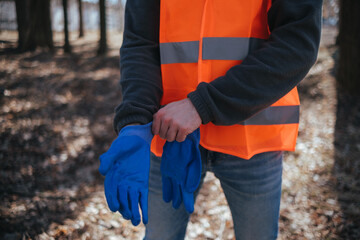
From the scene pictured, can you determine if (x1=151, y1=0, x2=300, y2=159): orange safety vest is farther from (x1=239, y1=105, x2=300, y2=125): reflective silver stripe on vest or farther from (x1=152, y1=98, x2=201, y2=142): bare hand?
(x1=152, y1=98, x2=201, y2=142): bare hand

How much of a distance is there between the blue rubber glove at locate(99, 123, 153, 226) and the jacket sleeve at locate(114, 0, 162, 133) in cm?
15

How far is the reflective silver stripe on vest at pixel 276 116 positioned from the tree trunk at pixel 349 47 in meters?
5.26

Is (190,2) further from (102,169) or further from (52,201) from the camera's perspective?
(52,201)

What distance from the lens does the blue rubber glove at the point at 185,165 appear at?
1146mm

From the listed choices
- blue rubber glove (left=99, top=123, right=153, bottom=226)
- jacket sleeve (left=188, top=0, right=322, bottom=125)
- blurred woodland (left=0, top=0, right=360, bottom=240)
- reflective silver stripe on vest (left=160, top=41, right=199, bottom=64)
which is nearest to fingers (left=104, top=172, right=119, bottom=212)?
blue rubber glove (left=99, top=123, right=153, bottom=226)

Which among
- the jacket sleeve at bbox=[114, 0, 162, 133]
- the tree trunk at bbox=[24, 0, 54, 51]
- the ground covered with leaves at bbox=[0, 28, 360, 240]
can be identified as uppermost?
the jacket sleeve at bbox=[114, 0, 162, 133]

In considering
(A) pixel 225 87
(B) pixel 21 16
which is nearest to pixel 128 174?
(A) pixel 225 87

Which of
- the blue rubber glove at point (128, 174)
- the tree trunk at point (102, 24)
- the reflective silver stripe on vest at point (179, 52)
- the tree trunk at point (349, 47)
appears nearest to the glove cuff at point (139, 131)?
the blue rubber glove at point (128, 174)

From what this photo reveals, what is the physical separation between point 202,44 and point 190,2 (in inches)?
7.8

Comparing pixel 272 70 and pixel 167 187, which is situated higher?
pixel 272 70

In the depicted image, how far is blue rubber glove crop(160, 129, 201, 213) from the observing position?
1.15m

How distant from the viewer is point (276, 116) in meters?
1.23

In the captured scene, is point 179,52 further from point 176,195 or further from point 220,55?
point 176,195

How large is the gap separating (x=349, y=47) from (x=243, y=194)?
5.55 meters
